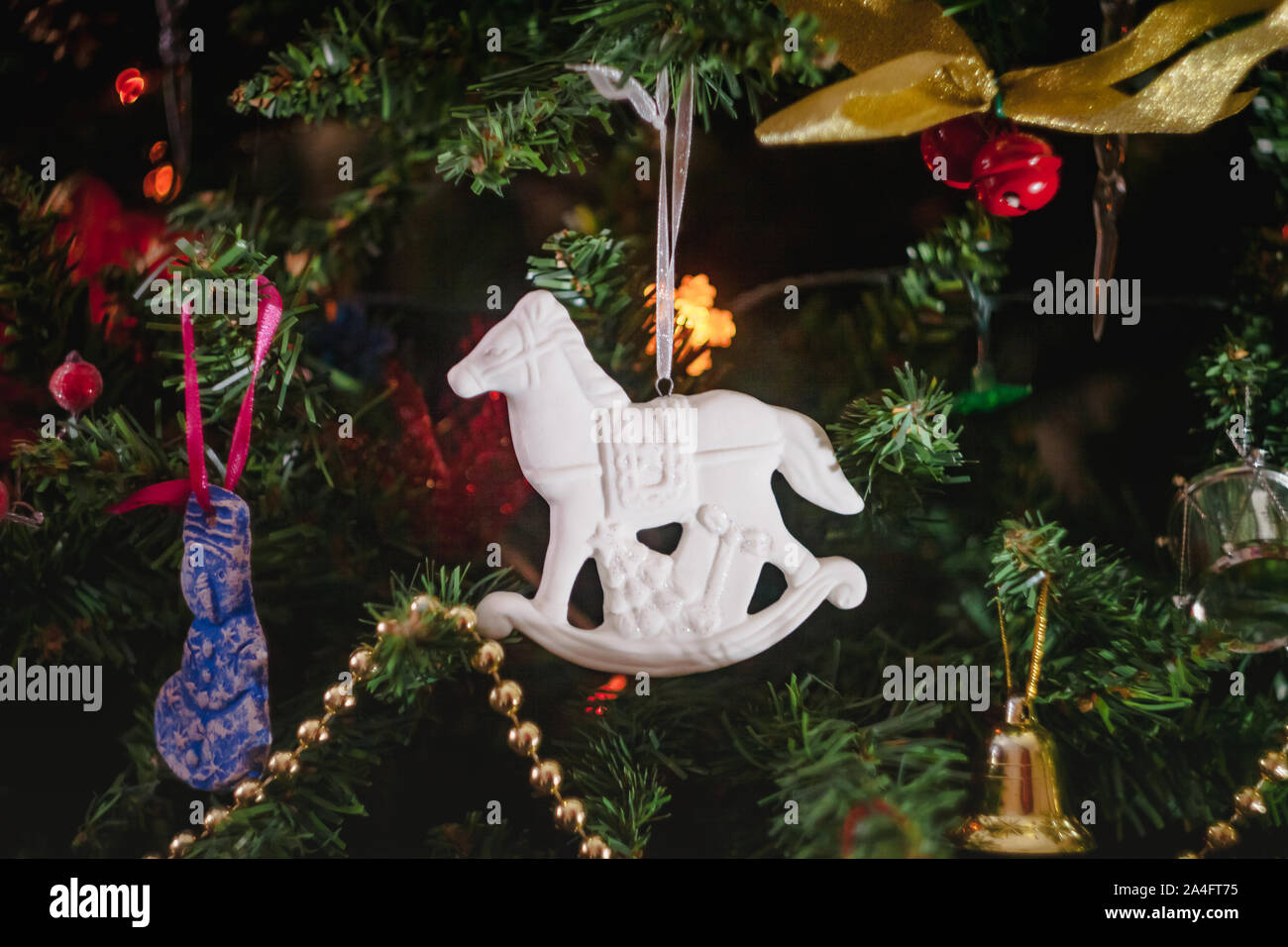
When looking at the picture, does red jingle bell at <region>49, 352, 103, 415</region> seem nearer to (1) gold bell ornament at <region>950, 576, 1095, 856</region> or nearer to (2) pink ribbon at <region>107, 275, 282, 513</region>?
(2) pink ribbon at <region>107, 275, 282, 513</region>

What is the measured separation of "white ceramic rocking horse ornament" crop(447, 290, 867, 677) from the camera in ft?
3.47

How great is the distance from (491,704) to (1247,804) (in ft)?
2.50

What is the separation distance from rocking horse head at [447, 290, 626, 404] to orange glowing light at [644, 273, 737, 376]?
0.11 m

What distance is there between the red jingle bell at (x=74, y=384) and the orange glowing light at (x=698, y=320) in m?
0.60

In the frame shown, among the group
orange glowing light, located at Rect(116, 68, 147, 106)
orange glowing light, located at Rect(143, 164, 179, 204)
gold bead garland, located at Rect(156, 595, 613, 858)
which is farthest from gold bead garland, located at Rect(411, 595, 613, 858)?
orange glowing light, located at Rect(116, 68, 147, 106)

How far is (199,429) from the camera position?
1.05 m

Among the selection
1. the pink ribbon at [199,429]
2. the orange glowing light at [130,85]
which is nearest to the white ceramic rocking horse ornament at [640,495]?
the pink ribbon at [199,429]

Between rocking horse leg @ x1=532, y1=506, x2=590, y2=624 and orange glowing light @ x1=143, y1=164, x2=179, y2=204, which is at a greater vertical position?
orange glowing light @ x1=143, y1=164, x2=179, y2=204

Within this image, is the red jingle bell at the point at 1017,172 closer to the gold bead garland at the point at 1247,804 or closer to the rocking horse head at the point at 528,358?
the rocking horse head at the point at 528,358

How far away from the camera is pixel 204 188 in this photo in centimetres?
113

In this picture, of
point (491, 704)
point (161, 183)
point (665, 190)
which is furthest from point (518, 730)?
point (161, 183)

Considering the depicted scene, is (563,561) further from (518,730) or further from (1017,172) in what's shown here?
(1017,172)

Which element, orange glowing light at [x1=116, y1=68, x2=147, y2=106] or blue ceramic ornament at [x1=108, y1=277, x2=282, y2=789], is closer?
blue ceramic ornament at [x1=108, y1=277, x2=282, y2=789]

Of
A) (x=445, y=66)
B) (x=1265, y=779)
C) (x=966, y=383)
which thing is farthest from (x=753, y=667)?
(x=445, y=66)
